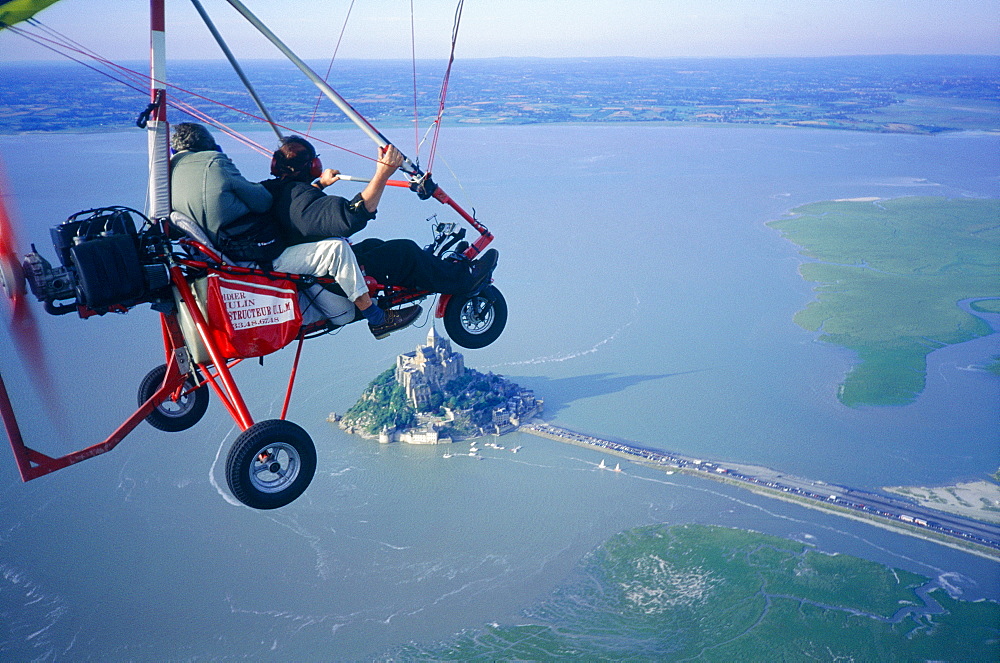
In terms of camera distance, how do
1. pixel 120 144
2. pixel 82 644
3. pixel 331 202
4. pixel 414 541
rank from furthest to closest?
pixel 120 144 → pixel 414 541 → pixel 82 644 → pixel 331 202

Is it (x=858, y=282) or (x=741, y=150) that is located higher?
(x=741, y=150)

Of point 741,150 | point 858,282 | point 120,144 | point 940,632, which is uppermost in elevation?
point 120,144

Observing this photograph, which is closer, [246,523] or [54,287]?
[54,287]

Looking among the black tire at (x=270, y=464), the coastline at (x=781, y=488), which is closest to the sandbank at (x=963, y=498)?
the coastline at (x=781, y=488)

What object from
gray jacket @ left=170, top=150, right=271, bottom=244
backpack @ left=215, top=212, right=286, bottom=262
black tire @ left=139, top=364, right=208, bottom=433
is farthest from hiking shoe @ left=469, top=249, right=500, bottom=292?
black tire @ left=139, top=364, right=208, bottom=433

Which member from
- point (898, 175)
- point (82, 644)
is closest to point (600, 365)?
point (82, 644)

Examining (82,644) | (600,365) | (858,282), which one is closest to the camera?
(82,644)

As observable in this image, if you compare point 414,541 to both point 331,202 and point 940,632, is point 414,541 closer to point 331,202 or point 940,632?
point 940,632

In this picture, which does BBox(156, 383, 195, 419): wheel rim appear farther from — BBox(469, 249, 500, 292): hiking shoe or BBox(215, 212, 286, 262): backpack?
BBox(469, 249, 500, 292): hiking shoe
